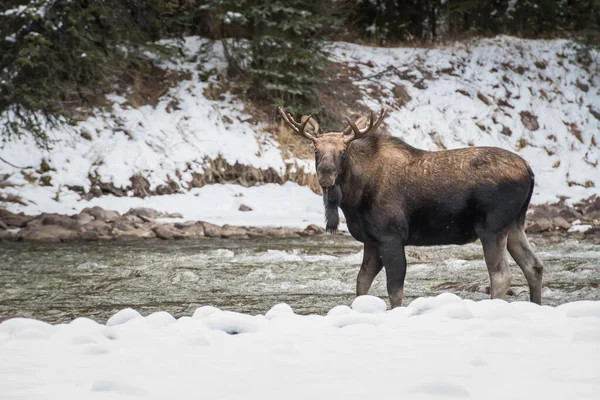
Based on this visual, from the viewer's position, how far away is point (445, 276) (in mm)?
9828

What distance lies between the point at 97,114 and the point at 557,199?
10.2 meters

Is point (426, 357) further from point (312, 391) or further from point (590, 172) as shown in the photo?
point (590, 172)

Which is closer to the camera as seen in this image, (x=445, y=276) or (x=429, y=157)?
(x=429, y=157)

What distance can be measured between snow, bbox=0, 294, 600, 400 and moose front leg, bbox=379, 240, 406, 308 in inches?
76.3

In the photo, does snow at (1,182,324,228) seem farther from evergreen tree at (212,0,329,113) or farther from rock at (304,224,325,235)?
evergreen tree at (212,0,329,113)

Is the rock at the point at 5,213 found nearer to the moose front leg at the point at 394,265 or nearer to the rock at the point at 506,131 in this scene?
the moose front leg at the point at 394,265

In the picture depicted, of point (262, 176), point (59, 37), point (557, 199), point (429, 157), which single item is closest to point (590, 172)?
point (557, 199)

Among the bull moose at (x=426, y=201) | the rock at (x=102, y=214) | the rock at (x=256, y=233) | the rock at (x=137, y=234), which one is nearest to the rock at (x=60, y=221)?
the rock at (x=102, y=214)

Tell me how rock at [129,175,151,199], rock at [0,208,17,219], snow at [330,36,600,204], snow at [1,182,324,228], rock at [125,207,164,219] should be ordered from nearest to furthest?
rock at [0,208,17,219] < rock at [125,207,164,219] < snow at [1,182,324,228] < rock at [129,175,151,199] < snow at [330,36,600,204]

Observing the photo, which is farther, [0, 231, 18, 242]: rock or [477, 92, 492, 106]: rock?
[477, 92, 492, 106]: rock

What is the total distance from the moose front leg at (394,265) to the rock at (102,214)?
8693 mm

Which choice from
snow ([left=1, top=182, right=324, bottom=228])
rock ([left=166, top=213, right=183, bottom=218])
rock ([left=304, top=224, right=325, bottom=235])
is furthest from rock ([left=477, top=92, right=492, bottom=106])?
rock ([left=166, top=213, right=183, bottom=218])

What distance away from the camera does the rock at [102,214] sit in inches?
599

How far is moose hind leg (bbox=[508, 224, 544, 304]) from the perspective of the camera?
748cm
